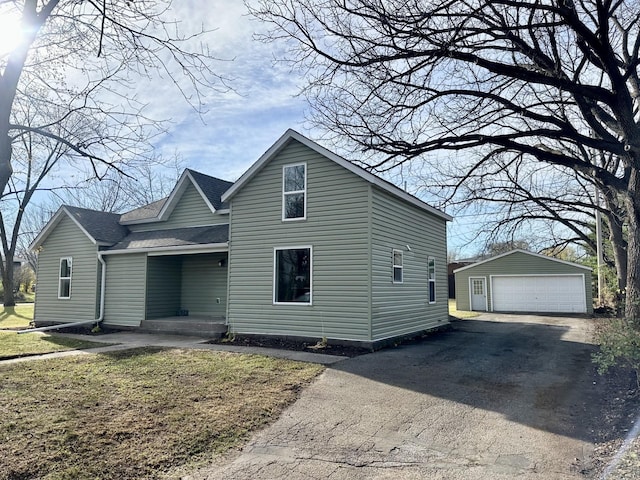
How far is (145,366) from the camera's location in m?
8.56

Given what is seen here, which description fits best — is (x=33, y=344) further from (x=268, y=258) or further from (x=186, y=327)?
(x=268, y=258)

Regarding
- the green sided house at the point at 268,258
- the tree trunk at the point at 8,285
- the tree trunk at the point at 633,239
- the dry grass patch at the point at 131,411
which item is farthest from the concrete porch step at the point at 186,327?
the tree trunk at the point at 8,285

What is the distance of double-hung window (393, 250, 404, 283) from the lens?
12426 millimetres

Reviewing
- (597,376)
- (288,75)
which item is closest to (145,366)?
(288,75)

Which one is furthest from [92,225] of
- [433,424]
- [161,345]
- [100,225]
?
[433,424]

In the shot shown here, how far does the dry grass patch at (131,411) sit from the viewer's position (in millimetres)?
4359

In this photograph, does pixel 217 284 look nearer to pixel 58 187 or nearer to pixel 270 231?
pixel 270 231

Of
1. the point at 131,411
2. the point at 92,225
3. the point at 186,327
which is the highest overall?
the point at 92,225

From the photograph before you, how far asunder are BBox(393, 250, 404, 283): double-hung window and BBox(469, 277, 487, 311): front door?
1584 cm

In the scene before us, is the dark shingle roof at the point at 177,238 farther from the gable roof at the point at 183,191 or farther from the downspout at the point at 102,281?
the gable roof at the point at 183,191

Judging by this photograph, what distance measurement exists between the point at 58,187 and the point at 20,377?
3.94 metres

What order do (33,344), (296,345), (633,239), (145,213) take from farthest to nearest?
(145,213)
(33,344)
(296,345)
(633,239)

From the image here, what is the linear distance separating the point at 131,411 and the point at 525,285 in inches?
956

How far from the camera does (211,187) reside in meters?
Answer: 16.1
